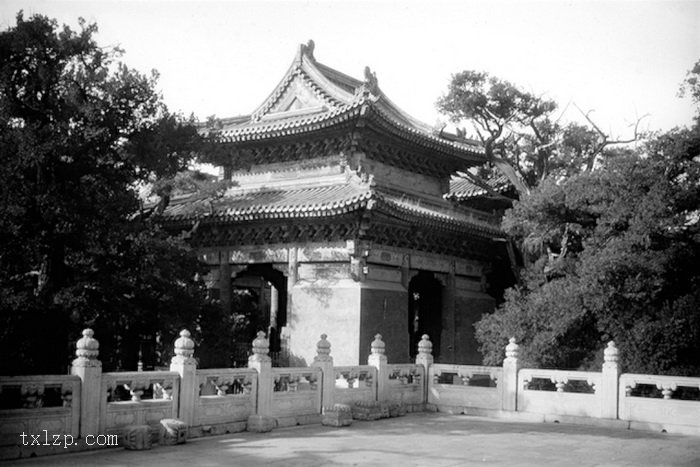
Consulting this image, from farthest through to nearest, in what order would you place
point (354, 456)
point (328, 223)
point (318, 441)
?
point (328, 223)
point (318, 441)
point (354, 456)

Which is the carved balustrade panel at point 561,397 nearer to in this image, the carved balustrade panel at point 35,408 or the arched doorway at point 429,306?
the arched doorway at point 429,306

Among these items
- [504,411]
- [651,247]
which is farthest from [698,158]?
[504,411]

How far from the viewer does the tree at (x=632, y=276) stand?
16.4 meters

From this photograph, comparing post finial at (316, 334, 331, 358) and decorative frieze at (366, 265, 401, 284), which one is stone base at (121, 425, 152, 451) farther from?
decorative frieze at (366, 265, 401, 284)

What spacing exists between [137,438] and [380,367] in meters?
6.54

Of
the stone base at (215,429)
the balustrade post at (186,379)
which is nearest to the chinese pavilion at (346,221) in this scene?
the stone base at (215,429)

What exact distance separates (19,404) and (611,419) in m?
10.3

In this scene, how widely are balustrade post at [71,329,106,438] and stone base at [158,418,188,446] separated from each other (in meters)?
0.94

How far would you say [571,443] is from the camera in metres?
12.4

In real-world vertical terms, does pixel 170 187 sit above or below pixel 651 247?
above

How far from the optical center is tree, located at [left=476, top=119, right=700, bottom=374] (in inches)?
645

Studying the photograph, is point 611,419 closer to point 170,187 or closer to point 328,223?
point 328,223

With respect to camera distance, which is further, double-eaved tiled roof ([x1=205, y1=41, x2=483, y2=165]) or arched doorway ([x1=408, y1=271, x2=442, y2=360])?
arched doorway ([x1=408, y1=271, x2=442, y2=360])

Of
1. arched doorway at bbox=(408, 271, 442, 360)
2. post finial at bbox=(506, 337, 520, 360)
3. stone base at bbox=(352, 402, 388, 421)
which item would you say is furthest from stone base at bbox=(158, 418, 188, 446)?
arched doorway at bbox=(408, 271, 442, 360)
